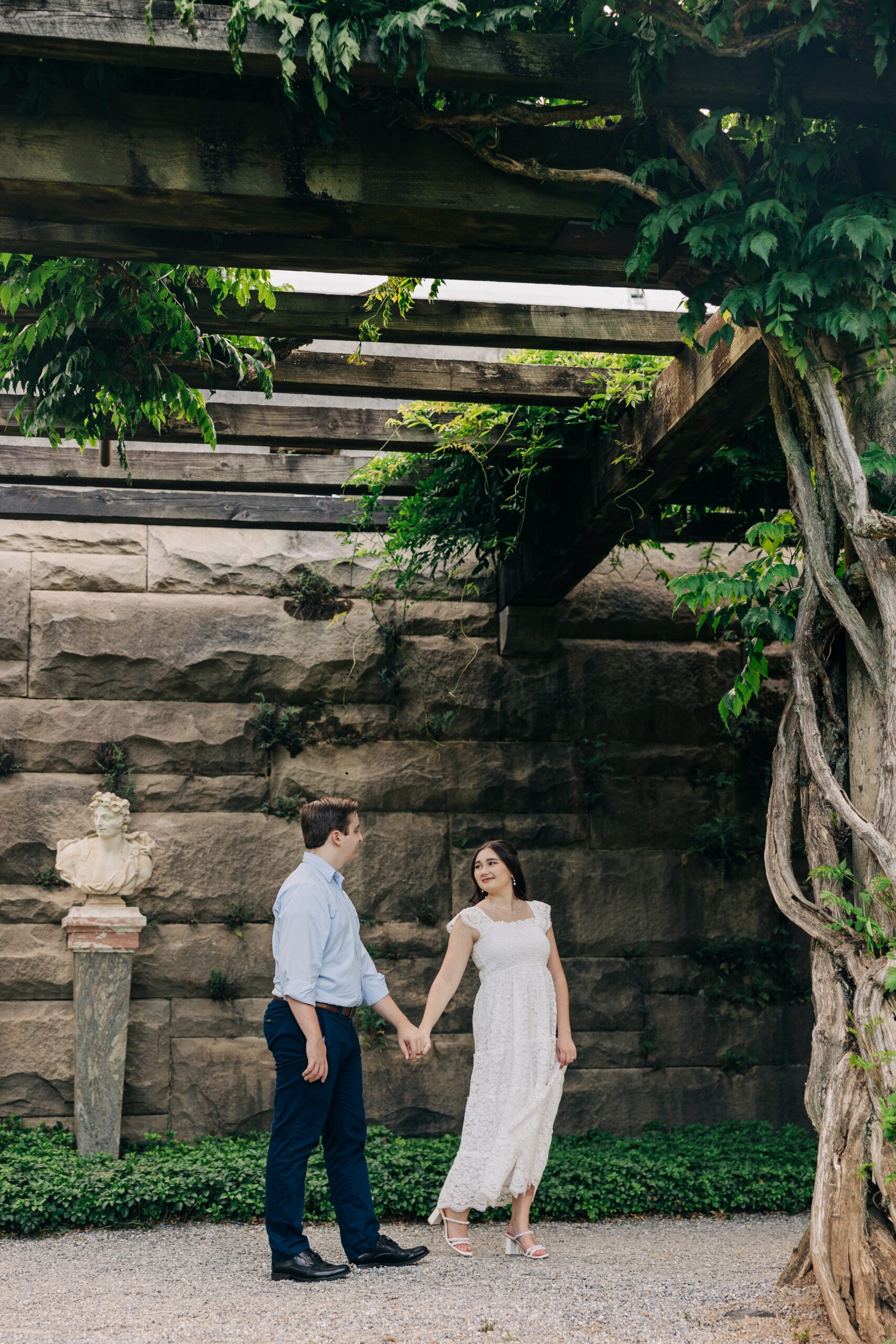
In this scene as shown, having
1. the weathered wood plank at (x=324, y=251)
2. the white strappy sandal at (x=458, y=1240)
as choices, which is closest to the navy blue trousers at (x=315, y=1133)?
the white strappy sandal at (x=458, y=1240)

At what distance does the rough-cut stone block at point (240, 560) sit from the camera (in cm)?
609

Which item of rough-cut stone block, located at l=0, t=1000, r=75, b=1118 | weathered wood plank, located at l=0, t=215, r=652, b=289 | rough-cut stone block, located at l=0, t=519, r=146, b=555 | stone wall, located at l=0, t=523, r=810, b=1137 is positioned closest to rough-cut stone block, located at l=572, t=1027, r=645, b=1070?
stone wall, located at l=0, t=523, r=810, b=1137

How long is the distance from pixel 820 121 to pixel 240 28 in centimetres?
150

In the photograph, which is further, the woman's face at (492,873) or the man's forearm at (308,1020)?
the woman's face at (492,873)

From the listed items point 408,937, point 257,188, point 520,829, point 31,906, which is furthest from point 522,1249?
point 257,188

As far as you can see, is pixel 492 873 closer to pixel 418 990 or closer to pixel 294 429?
pixel 418 990

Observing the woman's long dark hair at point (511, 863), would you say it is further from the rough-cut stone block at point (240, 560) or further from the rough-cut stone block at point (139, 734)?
the rough-cut stone block at point (240, 560)

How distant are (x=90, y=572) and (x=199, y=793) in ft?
4.14

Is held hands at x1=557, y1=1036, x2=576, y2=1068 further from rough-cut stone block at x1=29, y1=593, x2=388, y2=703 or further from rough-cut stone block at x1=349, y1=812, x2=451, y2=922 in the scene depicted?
rough-cut stone block at x1=29, y1=593, x2=388, y2=703

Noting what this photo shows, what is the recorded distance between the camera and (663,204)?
302 cm

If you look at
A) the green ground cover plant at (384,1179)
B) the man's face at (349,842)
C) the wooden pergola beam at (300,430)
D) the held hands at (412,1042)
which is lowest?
the green ground cover plant at (384,1179)

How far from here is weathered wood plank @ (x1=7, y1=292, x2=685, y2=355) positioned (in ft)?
13.2

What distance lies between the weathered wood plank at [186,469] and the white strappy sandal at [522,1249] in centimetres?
318

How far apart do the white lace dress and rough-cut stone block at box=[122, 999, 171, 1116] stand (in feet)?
6.37
